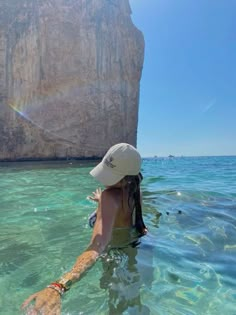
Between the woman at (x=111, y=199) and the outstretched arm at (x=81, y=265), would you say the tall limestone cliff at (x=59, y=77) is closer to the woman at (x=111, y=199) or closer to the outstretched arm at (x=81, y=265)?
the woman at (x=111, y=199)

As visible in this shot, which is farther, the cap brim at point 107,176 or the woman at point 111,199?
the cap brim at point 107,176

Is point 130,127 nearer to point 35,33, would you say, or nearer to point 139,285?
point 35,33

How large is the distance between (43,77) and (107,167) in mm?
34601

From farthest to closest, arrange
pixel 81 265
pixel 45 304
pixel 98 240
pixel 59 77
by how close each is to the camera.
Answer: pixel 59 77, pixel 98 240, pixel 81 265, pixel 45 304

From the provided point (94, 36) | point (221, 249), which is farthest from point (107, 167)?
point (94, 36)

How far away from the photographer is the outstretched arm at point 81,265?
1.37 m

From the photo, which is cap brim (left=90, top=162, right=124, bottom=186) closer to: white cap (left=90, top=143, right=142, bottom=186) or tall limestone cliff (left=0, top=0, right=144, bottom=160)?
white cap (left=90, top=143, right=142, bottom=186)

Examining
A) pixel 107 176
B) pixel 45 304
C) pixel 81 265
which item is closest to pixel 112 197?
pixel 107 176

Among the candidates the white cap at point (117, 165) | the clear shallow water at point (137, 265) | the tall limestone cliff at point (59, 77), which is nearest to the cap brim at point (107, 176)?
the white cap at point (117, 165)

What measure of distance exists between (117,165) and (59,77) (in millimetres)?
34699

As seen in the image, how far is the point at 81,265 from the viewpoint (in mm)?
1672

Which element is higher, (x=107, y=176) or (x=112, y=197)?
(x=107, y=176)

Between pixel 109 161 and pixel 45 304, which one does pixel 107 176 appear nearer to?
pixel 109 161

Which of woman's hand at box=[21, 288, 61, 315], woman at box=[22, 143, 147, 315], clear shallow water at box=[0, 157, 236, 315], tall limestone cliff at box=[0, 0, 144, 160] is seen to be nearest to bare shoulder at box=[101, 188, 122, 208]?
woman at box=[22, 143, 147, 315]
